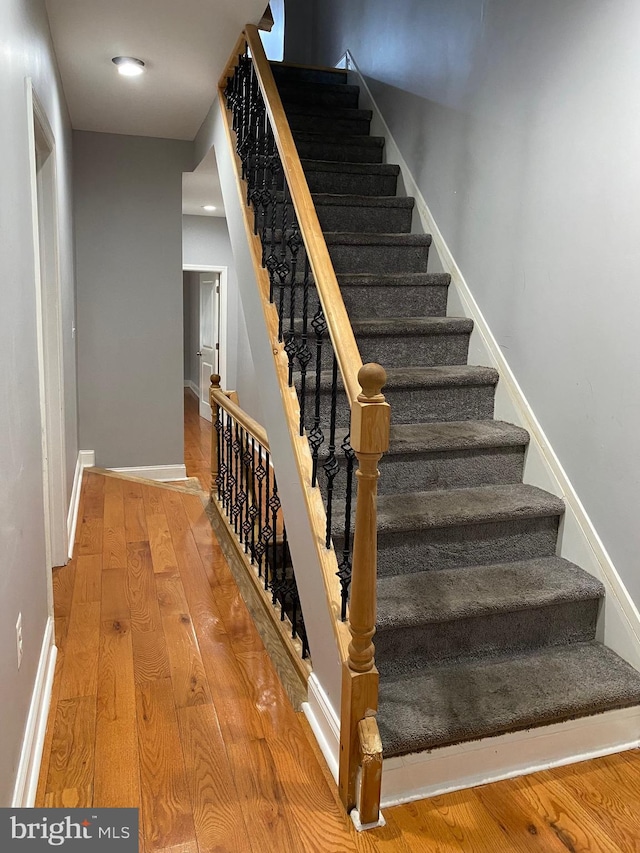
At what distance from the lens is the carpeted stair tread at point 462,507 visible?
2.34 meters

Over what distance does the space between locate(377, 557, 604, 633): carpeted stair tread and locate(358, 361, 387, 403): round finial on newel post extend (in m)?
0.79

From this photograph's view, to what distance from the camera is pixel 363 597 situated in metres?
1.74

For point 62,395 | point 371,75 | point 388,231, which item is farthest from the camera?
point 371,75

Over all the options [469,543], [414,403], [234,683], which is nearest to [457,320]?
[414,403]

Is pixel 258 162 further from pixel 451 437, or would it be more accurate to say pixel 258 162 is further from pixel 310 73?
pixel 310 73

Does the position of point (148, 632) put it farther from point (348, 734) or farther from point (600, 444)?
point (600, 444)

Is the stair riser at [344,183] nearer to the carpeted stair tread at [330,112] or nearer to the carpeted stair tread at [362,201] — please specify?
the carpeted stair tread at [362,201]

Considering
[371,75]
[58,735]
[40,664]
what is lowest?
[58,735]

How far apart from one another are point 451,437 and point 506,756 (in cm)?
121

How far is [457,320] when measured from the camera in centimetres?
316

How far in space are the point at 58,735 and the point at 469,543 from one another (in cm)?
158

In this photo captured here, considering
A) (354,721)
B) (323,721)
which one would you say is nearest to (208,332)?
(323,721)

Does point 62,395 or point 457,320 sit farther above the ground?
point 457,320

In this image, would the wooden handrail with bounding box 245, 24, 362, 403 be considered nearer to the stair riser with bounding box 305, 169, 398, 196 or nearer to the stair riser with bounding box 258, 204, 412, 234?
the stair riser with bounding box 258, 204, 412, 234
